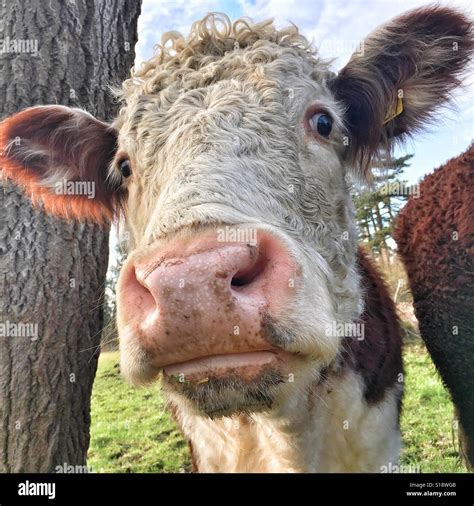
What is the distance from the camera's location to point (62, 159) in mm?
3100

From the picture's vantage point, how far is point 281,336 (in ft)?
5.40

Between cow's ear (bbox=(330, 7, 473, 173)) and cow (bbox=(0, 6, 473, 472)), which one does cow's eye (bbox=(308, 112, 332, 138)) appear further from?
cow's ear (bbox=(330, 7, 473, 173))

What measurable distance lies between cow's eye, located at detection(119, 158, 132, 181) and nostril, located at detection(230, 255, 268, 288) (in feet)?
4.35

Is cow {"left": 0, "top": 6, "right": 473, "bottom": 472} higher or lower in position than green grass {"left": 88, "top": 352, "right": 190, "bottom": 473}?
higher

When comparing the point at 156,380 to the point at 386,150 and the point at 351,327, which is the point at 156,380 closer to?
the point at 351,327

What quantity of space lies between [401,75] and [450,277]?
1.47 m

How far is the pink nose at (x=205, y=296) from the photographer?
4.96ft

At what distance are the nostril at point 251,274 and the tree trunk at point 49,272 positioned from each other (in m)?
1.86

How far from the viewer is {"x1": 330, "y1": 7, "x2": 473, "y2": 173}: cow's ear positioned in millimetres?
2605

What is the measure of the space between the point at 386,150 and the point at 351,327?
105cm
